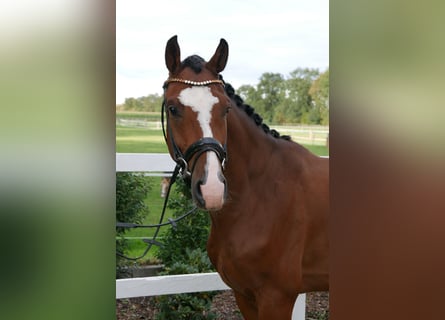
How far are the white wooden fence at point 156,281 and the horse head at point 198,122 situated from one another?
2.55 ft

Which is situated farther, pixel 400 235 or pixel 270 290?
pixel 270 290

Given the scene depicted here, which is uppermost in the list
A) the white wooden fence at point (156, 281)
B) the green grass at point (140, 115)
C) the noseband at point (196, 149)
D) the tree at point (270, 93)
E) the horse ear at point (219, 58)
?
the tree at point (270, 93)

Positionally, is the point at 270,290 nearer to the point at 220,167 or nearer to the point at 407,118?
the point at 220,167

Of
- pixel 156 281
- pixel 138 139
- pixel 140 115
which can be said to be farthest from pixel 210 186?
pixel 138 139

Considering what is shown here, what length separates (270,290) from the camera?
2029mm

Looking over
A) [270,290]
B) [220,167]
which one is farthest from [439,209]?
[270,290]

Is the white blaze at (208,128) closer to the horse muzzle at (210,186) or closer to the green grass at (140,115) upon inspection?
the horse muzzle at (210,186)

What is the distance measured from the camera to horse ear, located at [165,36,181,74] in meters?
1.99

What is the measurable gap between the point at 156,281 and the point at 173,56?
1.24 m

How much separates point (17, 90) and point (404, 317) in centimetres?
41

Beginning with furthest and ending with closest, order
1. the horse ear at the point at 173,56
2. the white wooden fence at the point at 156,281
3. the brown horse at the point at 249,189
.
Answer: the white wooden fence at the point at 156,281 → the horse ear at the point at 173,56 → the brown horse at the point at 249,189

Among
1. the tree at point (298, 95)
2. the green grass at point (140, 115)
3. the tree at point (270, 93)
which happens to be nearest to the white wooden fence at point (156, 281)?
the green grass at point (140, 115)

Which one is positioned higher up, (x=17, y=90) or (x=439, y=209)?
(x=17, y=90)

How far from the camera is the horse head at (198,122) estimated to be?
1.77 m
